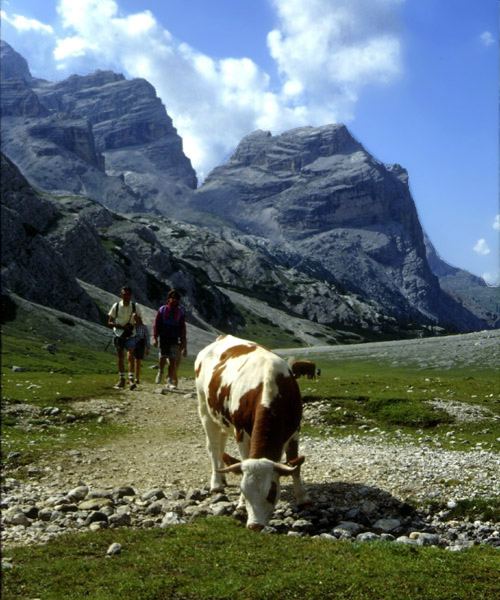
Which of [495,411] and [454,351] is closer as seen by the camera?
[495,411]

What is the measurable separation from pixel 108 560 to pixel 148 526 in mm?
2527

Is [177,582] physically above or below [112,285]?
below

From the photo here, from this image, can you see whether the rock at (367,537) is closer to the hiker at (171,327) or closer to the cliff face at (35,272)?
the hiker at (171,327)

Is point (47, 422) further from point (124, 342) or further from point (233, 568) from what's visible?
point (233, 568)

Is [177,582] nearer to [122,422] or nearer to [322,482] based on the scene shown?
[322,482]

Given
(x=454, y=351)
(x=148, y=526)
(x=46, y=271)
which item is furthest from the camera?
(x=46, y=271)

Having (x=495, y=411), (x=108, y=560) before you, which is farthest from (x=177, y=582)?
(x=495, y=411)

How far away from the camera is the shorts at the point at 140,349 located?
101ft

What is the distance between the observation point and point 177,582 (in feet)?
31.2

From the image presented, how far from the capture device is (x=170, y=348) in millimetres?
29781

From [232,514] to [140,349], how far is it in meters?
18.7

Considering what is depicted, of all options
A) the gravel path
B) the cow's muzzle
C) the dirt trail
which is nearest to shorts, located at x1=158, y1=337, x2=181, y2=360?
the dirt trail

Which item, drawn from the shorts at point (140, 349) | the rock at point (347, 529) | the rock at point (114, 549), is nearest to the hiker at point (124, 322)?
the shorts at point (140, 349)

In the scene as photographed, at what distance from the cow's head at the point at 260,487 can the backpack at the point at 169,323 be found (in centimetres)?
1797
